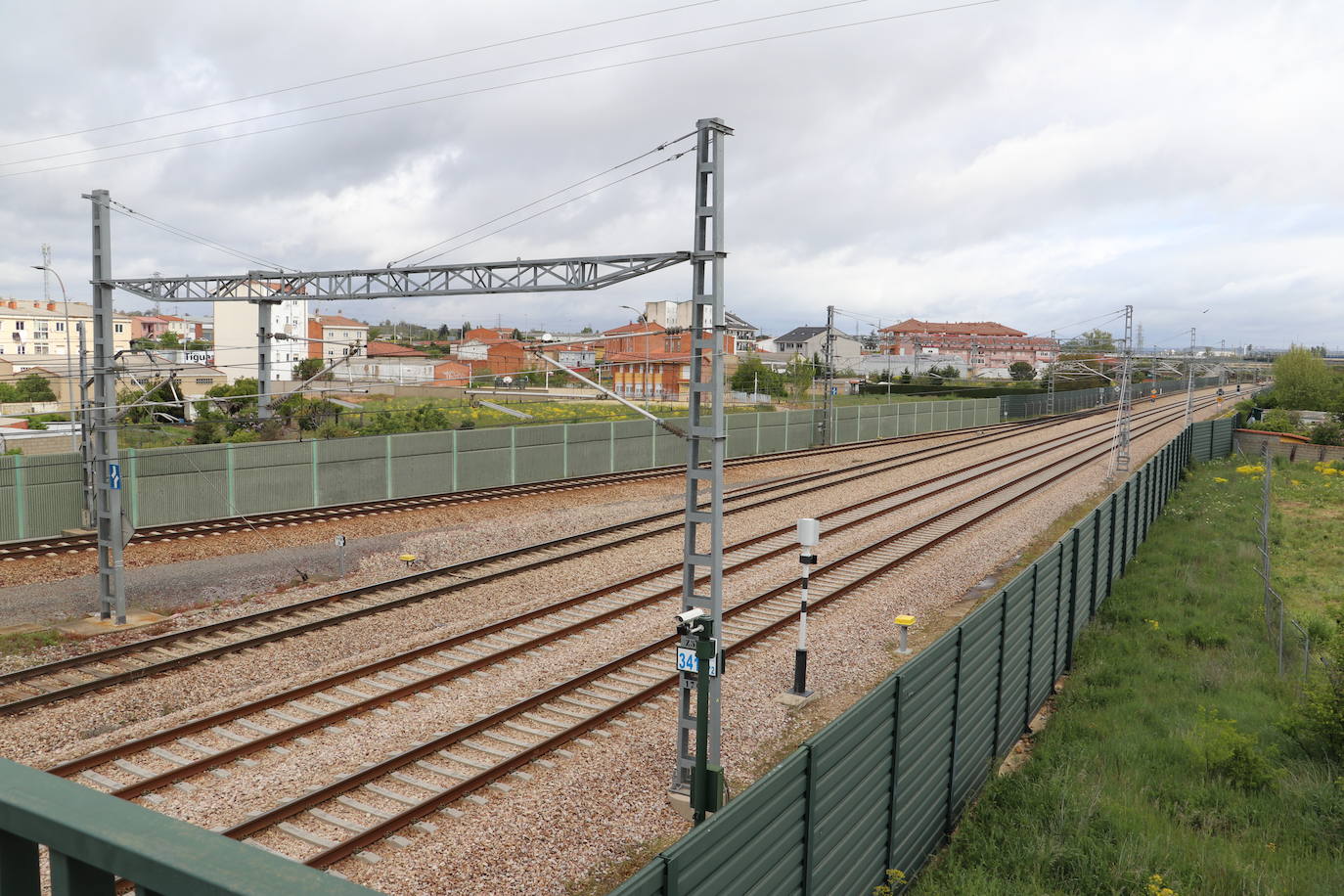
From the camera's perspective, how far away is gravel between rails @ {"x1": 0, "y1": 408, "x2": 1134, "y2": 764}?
11.7 meters

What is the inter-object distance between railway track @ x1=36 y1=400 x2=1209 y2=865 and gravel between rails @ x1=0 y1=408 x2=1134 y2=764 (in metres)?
0.68

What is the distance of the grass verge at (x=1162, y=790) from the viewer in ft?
25.5

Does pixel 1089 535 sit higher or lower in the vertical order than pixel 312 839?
higher

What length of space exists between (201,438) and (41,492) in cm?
1379

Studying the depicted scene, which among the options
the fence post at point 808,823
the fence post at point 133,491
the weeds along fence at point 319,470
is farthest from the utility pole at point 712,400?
the fence post at point 133,491

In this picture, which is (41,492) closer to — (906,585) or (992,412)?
(906,585)

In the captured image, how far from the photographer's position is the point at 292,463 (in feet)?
87.3

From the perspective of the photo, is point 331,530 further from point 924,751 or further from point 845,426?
point 845,426

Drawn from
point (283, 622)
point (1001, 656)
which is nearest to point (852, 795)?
point (1001, 656)

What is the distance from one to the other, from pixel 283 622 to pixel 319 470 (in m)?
11.5

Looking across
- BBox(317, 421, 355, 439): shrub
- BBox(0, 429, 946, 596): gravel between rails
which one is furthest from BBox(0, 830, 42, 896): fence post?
BBox(317, 421, 355, 439): shrub

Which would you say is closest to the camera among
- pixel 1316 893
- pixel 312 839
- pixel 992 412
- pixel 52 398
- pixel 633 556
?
pixel 1316 893

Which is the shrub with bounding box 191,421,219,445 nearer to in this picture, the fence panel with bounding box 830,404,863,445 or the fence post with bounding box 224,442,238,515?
the fence post with bounding box 224,442,238,515

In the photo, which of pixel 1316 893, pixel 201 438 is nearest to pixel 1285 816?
pixel 1316 893
